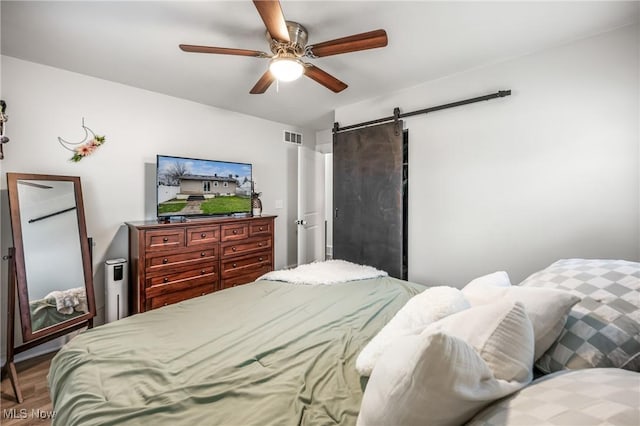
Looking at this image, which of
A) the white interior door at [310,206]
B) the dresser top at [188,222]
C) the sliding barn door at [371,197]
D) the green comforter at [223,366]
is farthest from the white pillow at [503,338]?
the white interior door at [310,206]

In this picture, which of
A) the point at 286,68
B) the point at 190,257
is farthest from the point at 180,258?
the point at 286,68

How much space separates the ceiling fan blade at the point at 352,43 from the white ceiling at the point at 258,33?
0.22 metres

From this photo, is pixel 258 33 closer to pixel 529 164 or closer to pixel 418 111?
pixel 418 111

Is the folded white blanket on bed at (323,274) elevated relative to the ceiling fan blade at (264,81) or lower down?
lower down

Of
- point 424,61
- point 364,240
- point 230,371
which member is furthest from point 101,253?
point 424,61

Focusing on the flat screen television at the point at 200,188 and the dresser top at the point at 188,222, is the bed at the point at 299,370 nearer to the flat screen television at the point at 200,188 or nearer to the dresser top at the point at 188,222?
the dresser top at the point at 188,222

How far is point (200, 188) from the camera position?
3104mm

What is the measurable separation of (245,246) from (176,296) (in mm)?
885

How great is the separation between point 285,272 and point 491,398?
5.90ft

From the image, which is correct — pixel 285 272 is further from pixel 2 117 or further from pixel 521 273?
pixel 2 117

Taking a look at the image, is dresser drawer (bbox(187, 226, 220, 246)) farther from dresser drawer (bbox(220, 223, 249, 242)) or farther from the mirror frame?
the mirror frame

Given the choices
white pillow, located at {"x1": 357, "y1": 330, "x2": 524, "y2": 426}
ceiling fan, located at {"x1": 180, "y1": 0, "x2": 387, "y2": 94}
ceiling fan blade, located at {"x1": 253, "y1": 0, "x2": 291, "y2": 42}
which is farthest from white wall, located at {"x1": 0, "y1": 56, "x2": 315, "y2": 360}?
white pillow, located at {"x1": 357, "y1": 330, "x2": 524, "y2": 426}

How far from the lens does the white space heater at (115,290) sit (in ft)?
8.22

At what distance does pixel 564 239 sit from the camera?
7.05 feet
